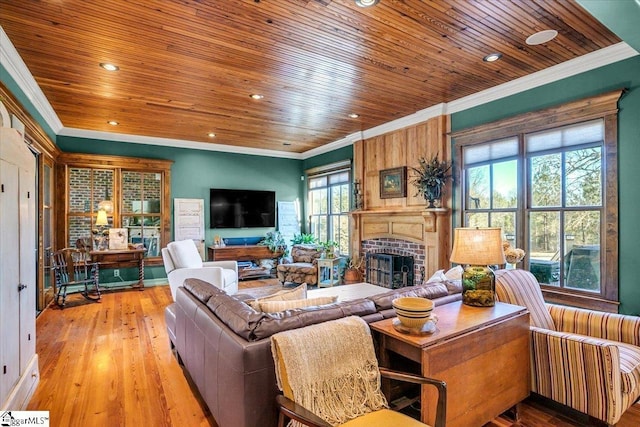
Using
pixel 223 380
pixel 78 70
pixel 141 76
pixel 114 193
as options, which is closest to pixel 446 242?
pixel 223 380

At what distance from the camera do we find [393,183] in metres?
5.29

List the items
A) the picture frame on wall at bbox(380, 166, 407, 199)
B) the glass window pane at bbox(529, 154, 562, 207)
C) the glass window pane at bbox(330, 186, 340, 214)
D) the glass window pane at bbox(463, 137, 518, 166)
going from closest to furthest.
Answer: the glass window pane at bbox(529, 154, 562, 207) → the glass window pane at bbox(463, 137, 518, 166) → the picture frame on wall at bbox(380, 166, 407, 199) → the glass window pane at bbox(330, 186, 340, 214)

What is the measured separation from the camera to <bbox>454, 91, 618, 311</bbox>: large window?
3.04 meters

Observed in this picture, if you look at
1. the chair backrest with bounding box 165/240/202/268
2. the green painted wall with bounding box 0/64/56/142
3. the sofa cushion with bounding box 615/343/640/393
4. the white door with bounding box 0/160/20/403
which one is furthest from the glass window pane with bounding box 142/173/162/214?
the sofa cushion with bounding box 615/343/640/393

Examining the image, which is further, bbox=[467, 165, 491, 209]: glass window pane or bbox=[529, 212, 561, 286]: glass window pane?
bbox=[467, 165, 491, 209]: glass window pane

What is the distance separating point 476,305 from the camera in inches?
88.5

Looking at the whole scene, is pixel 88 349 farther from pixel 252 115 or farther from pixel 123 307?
pixel 252 115

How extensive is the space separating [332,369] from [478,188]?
347 cm

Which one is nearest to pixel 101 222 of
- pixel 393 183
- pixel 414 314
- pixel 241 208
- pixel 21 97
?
pixel 241 208

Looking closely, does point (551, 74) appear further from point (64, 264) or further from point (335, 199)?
point (64, 264)

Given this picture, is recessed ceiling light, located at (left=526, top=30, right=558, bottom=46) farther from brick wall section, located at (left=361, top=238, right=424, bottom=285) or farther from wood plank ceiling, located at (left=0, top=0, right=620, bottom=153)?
brick wall section, located at (left=361, top=238, right=424, bottom=285)

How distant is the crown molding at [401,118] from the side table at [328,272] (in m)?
2.26

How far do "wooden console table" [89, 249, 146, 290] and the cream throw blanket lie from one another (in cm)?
518

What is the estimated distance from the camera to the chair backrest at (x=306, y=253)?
20.5ft
